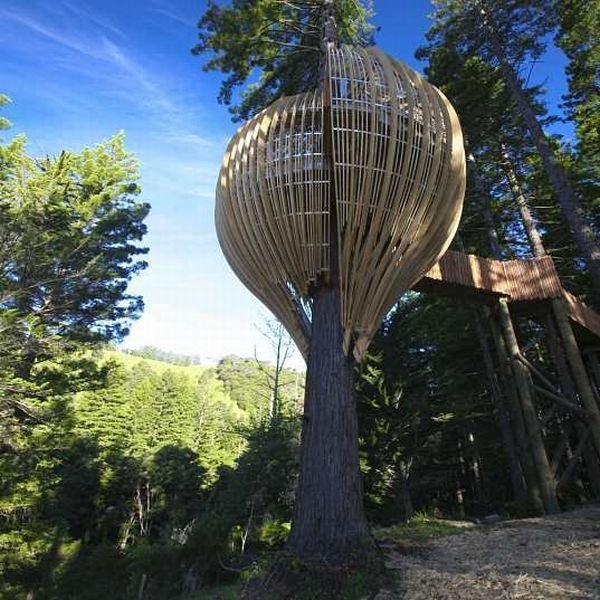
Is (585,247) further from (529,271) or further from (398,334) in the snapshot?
(398,334)

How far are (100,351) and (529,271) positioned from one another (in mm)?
13052

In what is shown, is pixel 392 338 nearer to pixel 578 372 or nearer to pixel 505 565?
pixel 578 372

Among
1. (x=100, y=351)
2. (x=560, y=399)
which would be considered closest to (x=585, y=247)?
(x=560, y=399)

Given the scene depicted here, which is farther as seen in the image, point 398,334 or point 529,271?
point 398,334

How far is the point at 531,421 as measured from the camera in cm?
715

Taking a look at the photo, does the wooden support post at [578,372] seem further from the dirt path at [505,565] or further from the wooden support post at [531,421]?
the dirt path at [505,565]

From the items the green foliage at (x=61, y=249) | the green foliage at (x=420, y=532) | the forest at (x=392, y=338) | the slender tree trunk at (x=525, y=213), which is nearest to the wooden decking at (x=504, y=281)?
the forest at (x=392, y=338)

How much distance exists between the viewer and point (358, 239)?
3990 millimetres

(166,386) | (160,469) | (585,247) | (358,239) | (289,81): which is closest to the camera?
(358,239)

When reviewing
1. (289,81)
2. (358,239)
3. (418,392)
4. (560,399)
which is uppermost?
(289,81)

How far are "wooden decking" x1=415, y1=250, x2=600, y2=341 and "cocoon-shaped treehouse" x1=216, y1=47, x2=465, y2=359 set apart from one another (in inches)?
114

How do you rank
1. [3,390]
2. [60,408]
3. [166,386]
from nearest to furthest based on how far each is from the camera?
[3,390]
[60,408]
[166,386]

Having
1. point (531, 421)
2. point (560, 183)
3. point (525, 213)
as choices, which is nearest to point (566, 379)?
point (531, 421)

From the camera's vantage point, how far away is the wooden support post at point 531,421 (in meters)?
6.76
